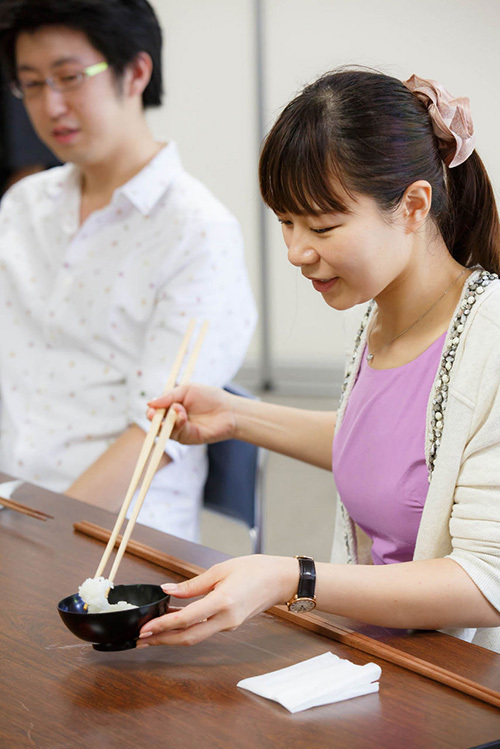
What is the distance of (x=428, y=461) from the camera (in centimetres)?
108

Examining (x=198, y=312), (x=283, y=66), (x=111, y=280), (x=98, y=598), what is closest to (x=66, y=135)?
(x=111, y=280)

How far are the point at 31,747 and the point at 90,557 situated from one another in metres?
0.41

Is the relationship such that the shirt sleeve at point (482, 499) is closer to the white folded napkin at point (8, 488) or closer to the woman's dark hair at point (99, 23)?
the white folded napkin at point (8, 488)

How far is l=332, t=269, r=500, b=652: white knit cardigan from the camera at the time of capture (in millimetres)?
982

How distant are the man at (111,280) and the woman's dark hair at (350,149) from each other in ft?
2.49

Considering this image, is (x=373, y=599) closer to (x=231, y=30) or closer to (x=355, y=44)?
(x=355, y=44)

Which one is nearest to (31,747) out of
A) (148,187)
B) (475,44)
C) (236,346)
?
(236,346)

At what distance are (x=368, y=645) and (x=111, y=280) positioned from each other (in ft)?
3.85

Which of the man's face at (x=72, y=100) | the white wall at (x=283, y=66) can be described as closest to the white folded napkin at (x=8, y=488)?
the man's face at (x=72, y=100)

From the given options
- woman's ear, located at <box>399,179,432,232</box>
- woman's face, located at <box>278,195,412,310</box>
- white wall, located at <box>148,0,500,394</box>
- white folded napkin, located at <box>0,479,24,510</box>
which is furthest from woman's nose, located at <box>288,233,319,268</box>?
white wall, located at <box>148,0,500,394</box>

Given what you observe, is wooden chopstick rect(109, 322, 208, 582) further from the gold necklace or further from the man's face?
the man's face

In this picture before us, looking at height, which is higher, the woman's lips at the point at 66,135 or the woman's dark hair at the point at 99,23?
the woman's dark hair at the point at 99,23

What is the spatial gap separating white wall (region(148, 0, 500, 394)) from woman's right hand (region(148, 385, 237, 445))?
93.2 inches

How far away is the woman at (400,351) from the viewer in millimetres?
931
